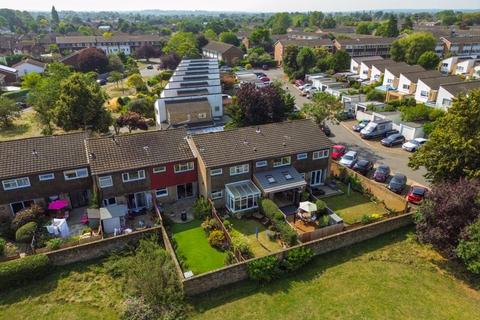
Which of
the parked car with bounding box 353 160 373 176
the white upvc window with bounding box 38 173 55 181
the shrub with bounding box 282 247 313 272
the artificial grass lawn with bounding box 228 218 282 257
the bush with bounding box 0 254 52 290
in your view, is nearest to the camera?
the bush with bounding box 0 254 52 290

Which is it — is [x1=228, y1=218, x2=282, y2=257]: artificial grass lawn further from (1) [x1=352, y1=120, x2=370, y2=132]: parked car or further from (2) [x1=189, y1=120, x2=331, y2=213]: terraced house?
(1) [x1=352, y1=120, x2=370, y2=132]: parked car

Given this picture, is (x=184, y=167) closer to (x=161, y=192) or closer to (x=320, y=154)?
(x=161, y=192)

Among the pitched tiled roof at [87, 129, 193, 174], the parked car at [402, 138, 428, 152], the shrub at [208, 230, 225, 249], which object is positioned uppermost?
the pitched tiled roof at [87, 129, 193, 174]

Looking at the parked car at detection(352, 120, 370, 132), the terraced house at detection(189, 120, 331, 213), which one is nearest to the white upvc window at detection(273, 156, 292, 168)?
the terraced house at detection(189, 120, 331, 213)

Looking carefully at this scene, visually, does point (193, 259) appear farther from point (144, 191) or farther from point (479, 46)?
point (479, 46)

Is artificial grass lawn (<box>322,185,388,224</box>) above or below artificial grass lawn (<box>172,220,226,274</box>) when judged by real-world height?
below

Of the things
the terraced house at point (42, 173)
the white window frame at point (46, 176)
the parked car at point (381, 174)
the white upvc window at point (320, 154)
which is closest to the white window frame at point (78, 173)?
the terraced house at point (42, 173)

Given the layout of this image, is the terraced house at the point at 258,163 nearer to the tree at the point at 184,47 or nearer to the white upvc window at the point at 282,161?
the white upvc window at the point at 282,161
